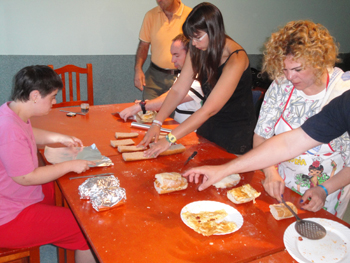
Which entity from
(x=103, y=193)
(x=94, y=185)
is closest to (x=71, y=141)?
(x=94, y=185)

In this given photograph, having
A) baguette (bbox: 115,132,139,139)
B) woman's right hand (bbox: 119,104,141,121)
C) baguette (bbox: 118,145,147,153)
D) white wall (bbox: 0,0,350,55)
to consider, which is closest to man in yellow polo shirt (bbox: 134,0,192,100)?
white wall (bbox: 0,0,350,55)

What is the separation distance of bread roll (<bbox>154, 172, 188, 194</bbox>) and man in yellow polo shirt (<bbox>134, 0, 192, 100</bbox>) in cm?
226

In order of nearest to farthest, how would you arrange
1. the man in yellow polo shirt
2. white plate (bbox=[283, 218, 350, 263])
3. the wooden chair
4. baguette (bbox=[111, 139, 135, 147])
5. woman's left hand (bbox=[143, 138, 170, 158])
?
white plate (bbox=[283, 218, 350, 263]), the wooden chair, woman's left hand (bbox=[143, 138, 170, 158]), baguette (bbox=[111, 139, 135, 147]), the man in yellow polo shirt

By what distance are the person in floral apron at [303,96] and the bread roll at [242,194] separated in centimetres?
12

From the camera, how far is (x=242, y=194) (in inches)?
55.3

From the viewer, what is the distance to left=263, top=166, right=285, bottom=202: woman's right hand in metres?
1.45

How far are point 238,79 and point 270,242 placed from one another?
3.61ft

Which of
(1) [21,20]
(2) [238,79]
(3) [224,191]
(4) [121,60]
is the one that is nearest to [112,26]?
(4) [121,60]

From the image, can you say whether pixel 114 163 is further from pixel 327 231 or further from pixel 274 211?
pixel 327 231

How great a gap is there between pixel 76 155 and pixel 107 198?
62cm

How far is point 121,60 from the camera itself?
4.43m

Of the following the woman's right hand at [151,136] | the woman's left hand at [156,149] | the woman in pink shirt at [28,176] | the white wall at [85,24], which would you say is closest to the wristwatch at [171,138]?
the woman's left hand at [156,149]

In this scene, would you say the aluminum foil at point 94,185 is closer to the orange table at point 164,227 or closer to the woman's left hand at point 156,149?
the orange table at point 164,227

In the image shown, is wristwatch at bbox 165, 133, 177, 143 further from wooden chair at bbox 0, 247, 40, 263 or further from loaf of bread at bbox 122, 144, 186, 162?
wooden chair at bbox 0, 247, 40, 263
